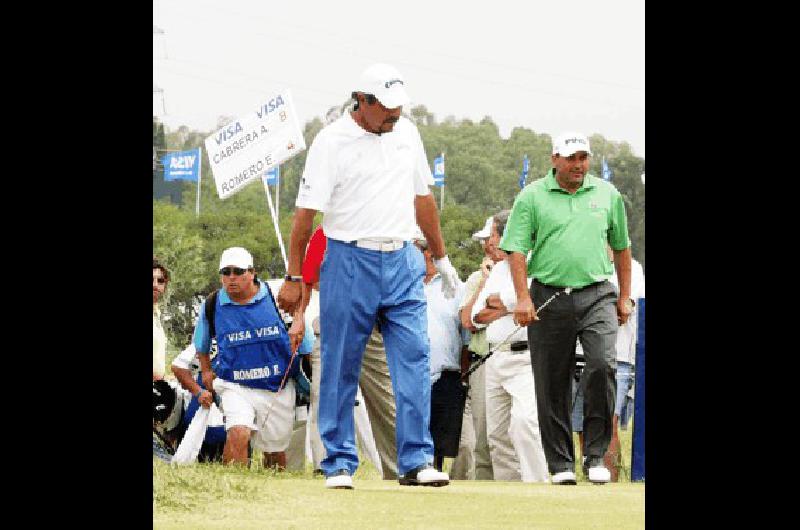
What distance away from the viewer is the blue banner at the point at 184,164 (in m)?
36.8

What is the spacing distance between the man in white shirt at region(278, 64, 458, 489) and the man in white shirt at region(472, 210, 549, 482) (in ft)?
7.38

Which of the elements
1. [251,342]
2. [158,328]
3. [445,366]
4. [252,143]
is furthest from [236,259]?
[252,143]

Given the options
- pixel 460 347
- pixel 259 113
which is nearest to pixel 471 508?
pixel 460 347

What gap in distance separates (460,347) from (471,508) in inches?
148

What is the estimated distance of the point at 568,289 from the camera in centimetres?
982

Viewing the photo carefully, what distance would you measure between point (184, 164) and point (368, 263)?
28.8m

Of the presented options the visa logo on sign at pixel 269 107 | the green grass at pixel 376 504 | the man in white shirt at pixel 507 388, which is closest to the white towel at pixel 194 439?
the green grass at pixel 376 504

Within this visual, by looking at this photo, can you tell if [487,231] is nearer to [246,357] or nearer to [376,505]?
[246,357]

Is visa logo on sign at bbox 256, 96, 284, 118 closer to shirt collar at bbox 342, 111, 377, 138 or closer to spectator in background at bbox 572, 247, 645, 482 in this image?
spectator in background at bbox 572, 247, 645, 482

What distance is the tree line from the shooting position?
22.0 metres

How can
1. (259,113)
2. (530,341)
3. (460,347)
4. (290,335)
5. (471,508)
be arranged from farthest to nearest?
1. (259,113)
2. (460,347)
3. (290,335)
4. (530,341)
5. (471,508)

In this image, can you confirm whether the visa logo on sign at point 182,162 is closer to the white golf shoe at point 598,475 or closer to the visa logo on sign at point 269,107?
the visa logo on sign at point 269,107
